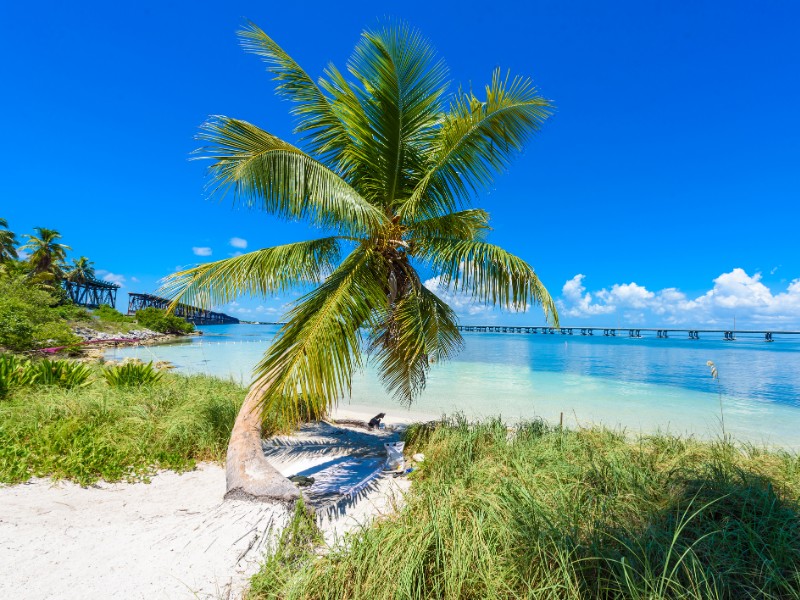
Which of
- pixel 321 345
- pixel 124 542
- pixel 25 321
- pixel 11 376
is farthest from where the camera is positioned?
pixel 25 321

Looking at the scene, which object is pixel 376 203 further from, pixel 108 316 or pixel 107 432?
pixel 108 316

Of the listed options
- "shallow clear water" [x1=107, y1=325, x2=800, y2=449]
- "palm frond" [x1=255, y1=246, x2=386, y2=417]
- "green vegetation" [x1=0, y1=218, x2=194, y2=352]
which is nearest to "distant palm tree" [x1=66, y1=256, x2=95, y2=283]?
"green vegetation" [x1=0, y1=218, x2=194, y2=352]

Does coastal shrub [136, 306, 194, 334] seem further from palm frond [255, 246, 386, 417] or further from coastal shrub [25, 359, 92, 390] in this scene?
palm frond [255, 246, 386, 417]

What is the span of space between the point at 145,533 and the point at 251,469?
1.02 meters

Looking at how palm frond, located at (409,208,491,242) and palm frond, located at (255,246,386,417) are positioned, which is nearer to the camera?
palm frond, located at (255,246,386,417)

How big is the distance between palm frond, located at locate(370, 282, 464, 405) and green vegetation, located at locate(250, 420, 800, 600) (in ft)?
5.97

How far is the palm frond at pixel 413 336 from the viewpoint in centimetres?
489

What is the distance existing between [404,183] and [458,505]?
4.28 metres

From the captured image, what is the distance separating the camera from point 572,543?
2.38 meters

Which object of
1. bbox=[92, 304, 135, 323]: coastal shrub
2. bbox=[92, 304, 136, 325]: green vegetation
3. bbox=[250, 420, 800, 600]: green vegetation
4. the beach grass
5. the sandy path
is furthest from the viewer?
bbox=[92, 304, 135, 323]: coastal shrub

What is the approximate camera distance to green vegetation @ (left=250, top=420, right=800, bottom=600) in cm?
217

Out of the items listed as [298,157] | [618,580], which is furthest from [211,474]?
[618,580]

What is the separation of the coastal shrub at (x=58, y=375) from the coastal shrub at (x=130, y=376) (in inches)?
15.7

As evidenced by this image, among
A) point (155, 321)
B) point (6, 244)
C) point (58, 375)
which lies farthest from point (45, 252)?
point (58, 375)
